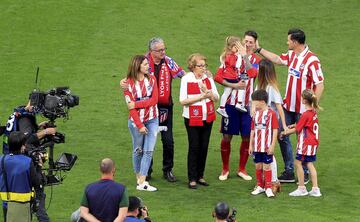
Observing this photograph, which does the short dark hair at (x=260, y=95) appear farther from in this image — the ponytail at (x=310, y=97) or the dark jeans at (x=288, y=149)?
the dark jeans at (x=288, y=149)

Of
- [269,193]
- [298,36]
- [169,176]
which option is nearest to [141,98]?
[169,176]

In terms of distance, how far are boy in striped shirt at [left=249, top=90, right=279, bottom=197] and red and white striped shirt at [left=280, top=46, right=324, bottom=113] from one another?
29.8 inches

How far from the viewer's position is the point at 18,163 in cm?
1109

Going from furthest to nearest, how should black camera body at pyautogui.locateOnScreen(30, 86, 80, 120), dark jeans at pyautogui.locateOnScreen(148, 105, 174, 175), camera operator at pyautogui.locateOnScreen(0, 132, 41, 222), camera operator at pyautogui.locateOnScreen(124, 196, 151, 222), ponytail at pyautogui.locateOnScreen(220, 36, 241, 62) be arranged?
dark jeans at pyautogui.locateOnScreen(148, 105, 174, 175) → ponytail at pyautogui.locateOnScreen(220, 36, 241, 62) → black camera body at pyautogui.locateOnScreen(30, 86, 80, 120) → camera operator at pyautogui.locateOnScreen(0, 132, 41, 222) → camera operator at pyautogui.locateOnScreen(124, 196, 151, 222)

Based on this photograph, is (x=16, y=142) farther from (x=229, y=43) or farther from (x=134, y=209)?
(x=229, y=43)

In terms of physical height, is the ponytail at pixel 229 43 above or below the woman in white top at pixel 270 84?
above

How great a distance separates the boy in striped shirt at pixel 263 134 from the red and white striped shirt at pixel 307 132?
351 mm

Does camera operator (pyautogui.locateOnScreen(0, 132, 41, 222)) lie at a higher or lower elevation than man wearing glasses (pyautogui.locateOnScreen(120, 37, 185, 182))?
lower

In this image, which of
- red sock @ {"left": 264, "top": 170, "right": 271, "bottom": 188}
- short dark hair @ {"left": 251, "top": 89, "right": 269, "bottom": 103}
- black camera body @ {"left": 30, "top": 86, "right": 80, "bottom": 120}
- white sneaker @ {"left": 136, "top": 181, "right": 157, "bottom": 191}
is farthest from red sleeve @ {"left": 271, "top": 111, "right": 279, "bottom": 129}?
black camera body @ {"left": 30, "top": 86, "right": 80, "bottom": 120}

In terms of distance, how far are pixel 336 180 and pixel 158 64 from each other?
10.4ft

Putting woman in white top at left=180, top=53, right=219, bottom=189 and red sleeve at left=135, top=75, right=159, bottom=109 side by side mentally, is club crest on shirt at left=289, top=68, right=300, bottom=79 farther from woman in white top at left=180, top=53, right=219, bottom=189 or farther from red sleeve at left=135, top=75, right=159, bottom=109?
red sleeve at left=135, top=75, right=159, bottom=109

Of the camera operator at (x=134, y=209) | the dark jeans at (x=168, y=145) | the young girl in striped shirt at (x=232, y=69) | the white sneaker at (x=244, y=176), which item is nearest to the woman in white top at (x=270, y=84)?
the young girl in striped shirt at (x=232, y=69)

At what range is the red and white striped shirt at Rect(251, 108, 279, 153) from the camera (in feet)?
44.1

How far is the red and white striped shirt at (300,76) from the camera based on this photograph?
14.0 m
